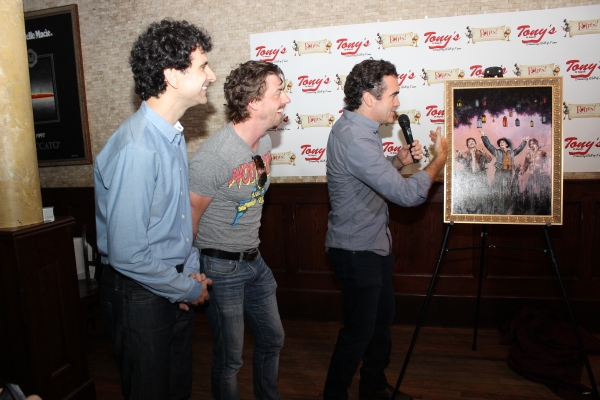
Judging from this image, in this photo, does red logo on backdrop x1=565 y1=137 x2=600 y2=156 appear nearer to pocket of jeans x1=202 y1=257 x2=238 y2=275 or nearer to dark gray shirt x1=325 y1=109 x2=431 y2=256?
dark gray shirt x1=325 y1=109 x2=431 y2=256

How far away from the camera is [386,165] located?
1.98m

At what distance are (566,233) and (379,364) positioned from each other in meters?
1.72

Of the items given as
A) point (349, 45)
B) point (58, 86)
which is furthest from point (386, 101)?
point (58, 86)

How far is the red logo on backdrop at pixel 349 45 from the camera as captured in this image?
10.4 feet

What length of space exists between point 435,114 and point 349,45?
764 millimetres

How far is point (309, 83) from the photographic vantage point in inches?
130

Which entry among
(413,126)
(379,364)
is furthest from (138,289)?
(413,126)

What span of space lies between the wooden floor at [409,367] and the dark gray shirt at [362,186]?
0.99m

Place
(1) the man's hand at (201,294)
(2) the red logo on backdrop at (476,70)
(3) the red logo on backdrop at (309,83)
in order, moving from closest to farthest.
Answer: (1) the man's hand at (201,294)
(2) the red logo on backdrop at (476,70)
(3) the red logo on backdrop at (309,83)

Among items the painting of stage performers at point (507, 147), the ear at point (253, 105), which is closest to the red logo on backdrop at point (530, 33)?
the painting of stage performers at point (507, 147)

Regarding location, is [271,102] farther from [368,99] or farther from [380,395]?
[380,395]

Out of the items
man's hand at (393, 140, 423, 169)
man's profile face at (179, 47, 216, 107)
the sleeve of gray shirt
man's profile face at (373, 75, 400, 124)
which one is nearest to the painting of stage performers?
man's hand at (393, 140, 423, 169)

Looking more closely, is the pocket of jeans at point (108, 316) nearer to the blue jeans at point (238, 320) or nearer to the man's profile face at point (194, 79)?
the blue jeans at point (238, 320)

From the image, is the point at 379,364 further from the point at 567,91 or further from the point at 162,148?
the point at 567,91
